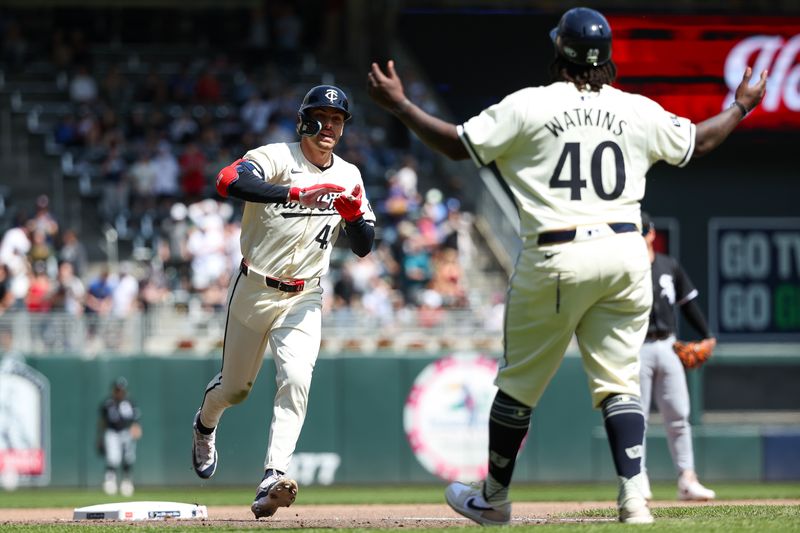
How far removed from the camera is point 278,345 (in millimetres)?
7055

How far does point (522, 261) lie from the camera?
5.50m

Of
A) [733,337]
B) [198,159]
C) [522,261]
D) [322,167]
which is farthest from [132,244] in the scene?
[522,261]

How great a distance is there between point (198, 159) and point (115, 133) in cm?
140

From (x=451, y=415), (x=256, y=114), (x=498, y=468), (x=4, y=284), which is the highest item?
(x=256, y=114)

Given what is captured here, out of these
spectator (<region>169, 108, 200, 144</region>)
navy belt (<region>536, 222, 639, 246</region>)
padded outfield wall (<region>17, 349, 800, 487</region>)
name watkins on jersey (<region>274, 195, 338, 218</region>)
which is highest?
spectator (<region>169, 108, 200, 144</region>)

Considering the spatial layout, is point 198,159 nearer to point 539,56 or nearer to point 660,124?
point 539,56

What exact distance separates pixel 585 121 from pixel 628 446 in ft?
4.40

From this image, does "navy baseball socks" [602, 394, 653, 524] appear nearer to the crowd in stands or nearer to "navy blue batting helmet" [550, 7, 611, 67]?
"navy blue batting helmet" [550, 7, 611, 67]

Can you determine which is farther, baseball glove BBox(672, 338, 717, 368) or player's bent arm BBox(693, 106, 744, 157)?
baseball glove BBox(672, 338, 717, 368)

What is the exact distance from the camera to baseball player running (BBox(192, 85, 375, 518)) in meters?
6.96

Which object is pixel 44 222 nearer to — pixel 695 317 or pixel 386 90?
pixel 695 317

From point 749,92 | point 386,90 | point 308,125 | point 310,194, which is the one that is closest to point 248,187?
point 310,194

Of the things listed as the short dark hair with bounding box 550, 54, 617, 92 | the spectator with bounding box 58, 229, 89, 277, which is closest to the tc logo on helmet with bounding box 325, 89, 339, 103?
the short dark hair with bounding box 550, 54, 617, 92

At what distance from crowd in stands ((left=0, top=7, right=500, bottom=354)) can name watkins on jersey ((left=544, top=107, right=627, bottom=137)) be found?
10.5 metres
